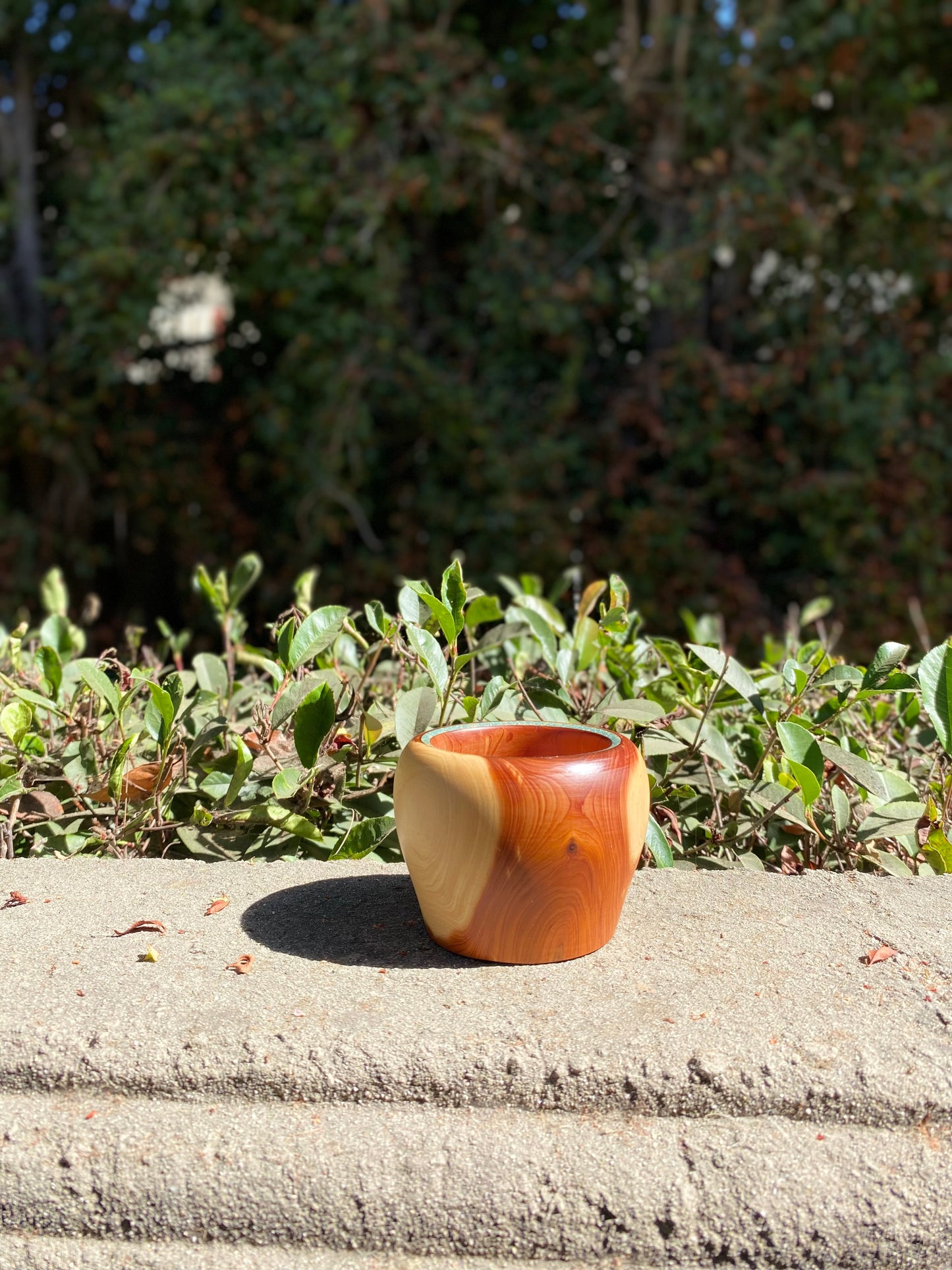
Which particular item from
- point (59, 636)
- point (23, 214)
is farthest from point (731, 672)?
point (23, 214)

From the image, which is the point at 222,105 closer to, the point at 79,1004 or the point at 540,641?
the point at 540,641

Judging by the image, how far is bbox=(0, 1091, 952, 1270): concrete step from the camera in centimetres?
93

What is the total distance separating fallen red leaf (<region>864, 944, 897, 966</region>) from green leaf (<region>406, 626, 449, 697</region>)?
0.54m

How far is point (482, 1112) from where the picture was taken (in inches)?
38.2

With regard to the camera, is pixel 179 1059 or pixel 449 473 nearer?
pixel 179 1059

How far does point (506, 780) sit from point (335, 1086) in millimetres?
300

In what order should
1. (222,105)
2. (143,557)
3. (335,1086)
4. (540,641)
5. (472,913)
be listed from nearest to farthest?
(335,1086) < (472,913) < (540,641) < (222,105) < (143,557)

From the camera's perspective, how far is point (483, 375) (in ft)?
17.3

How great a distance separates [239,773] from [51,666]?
364 mm

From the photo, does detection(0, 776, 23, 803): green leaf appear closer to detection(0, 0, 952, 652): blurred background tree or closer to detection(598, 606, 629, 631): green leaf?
detection(598, 606, 629, 631): green leaf

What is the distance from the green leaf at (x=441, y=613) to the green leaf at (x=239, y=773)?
0.29m

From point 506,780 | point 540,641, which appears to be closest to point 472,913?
point 506,780

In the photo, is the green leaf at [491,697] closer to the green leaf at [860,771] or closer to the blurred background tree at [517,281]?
the green leaf at [860,771]

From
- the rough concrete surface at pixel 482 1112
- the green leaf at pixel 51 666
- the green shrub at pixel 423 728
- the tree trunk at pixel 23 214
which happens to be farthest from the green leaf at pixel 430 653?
the tree trunk at pixel 23 214
